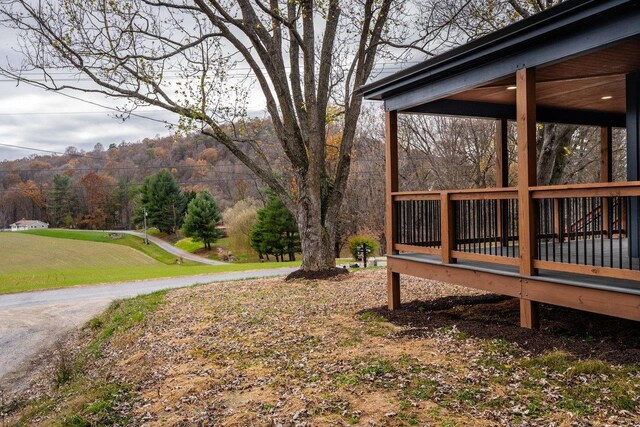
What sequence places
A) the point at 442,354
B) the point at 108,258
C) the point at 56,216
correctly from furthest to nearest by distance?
the point at 56,216, the point at 108,258, the point at 442,354

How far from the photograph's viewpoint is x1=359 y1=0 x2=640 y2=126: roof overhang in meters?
4.56

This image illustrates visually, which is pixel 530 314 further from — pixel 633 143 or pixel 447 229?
pixel 633 143

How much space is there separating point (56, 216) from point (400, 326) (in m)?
57.9

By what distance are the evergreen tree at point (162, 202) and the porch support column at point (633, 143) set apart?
150 ft

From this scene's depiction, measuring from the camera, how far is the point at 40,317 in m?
11.7

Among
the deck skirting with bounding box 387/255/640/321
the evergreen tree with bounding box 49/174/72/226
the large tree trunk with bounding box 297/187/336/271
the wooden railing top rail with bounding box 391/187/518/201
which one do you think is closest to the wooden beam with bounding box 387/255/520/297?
the deck skirting with bounding box 387/255/640/321

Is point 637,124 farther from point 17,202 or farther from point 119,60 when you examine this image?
point 17,202

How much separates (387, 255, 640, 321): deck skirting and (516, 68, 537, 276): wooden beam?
198mm

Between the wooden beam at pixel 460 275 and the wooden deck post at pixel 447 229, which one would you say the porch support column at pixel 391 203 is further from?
the wooden deck post at pixel 447 229

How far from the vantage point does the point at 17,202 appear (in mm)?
56500

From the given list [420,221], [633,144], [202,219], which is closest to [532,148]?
[420,221]

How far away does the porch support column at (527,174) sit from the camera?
17.6ft

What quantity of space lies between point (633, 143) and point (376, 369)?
5.25 metres

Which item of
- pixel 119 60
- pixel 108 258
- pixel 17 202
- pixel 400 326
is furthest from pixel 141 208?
pixel 400 326
